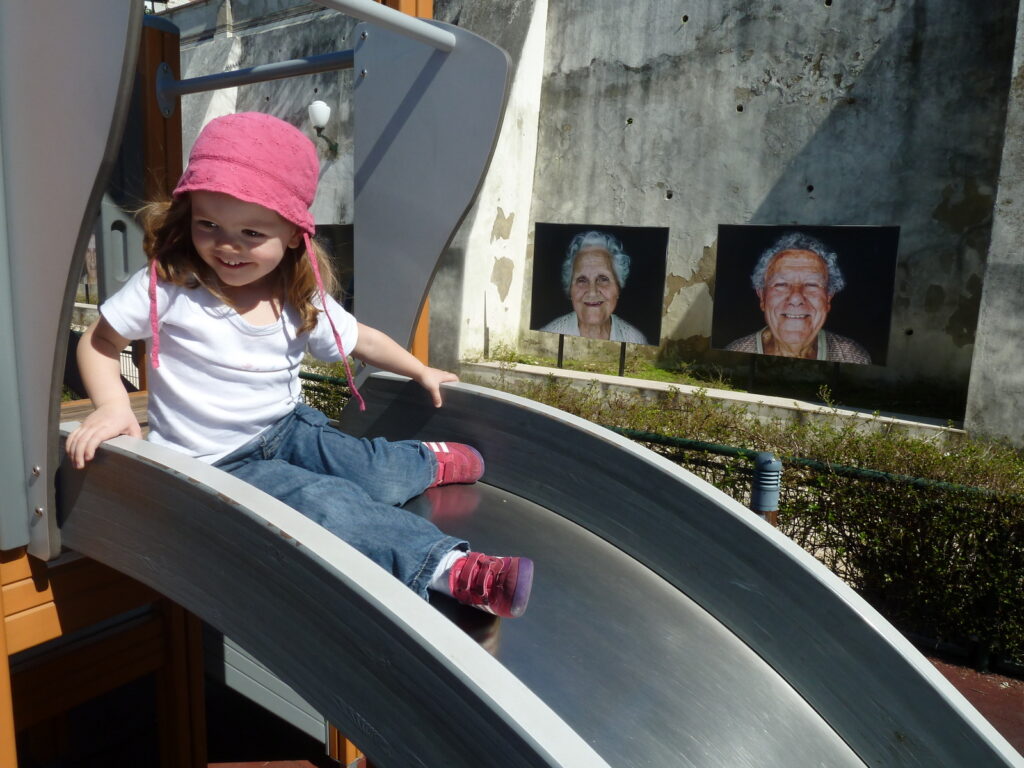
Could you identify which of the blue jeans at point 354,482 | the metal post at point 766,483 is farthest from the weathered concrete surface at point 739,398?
the blue jeans at point 354,482

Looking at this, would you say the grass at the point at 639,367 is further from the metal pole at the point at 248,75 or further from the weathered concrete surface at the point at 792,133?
the metal pole at the point at 248,75

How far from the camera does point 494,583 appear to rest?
1264mm

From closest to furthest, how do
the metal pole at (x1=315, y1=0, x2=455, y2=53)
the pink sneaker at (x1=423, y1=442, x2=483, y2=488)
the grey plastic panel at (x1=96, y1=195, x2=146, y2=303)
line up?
the metal pole at (x1=315, y1=0, x2=455, y2=53) < the pink sneaker at (x1=423, y1=442, x2=483, y2=488) < the grey plastic panel at (x1=96, y1=195, x2=146, y2=303)

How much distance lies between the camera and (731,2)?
7.63m

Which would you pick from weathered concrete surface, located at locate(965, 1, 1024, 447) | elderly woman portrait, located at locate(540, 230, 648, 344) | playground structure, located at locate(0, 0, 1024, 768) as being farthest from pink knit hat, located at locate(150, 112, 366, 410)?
elderly woman portrait, located at locate(540, 230, 648, 344)

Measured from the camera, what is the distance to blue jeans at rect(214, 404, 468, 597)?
135 centimetres

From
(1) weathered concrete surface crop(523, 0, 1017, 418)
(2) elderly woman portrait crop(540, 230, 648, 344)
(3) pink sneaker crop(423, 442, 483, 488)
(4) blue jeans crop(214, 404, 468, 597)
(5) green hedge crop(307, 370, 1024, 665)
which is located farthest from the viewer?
(2) elderly woman portrait crop(540, 230, 648, 344)

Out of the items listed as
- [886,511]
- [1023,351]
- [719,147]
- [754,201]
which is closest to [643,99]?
[719,147]

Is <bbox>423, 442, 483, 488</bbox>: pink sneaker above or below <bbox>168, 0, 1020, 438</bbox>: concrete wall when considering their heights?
below

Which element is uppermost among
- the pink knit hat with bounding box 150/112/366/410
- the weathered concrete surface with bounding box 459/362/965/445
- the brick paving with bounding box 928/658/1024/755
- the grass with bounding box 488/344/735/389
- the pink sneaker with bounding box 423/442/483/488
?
the pink knit hat with bounding box 150/112/366/410

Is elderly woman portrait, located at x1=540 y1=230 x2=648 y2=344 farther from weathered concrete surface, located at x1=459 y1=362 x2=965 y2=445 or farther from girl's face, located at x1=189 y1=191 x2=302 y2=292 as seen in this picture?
girl's face, located at x1=189 y1=191 x2=302 y2=292

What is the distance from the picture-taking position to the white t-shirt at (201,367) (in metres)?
1.46

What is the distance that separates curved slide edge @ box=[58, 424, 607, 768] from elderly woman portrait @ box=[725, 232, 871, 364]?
6.78 m

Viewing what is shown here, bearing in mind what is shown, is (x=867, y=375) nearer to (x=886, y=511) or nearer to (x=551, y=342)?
(x=551, y=342)
